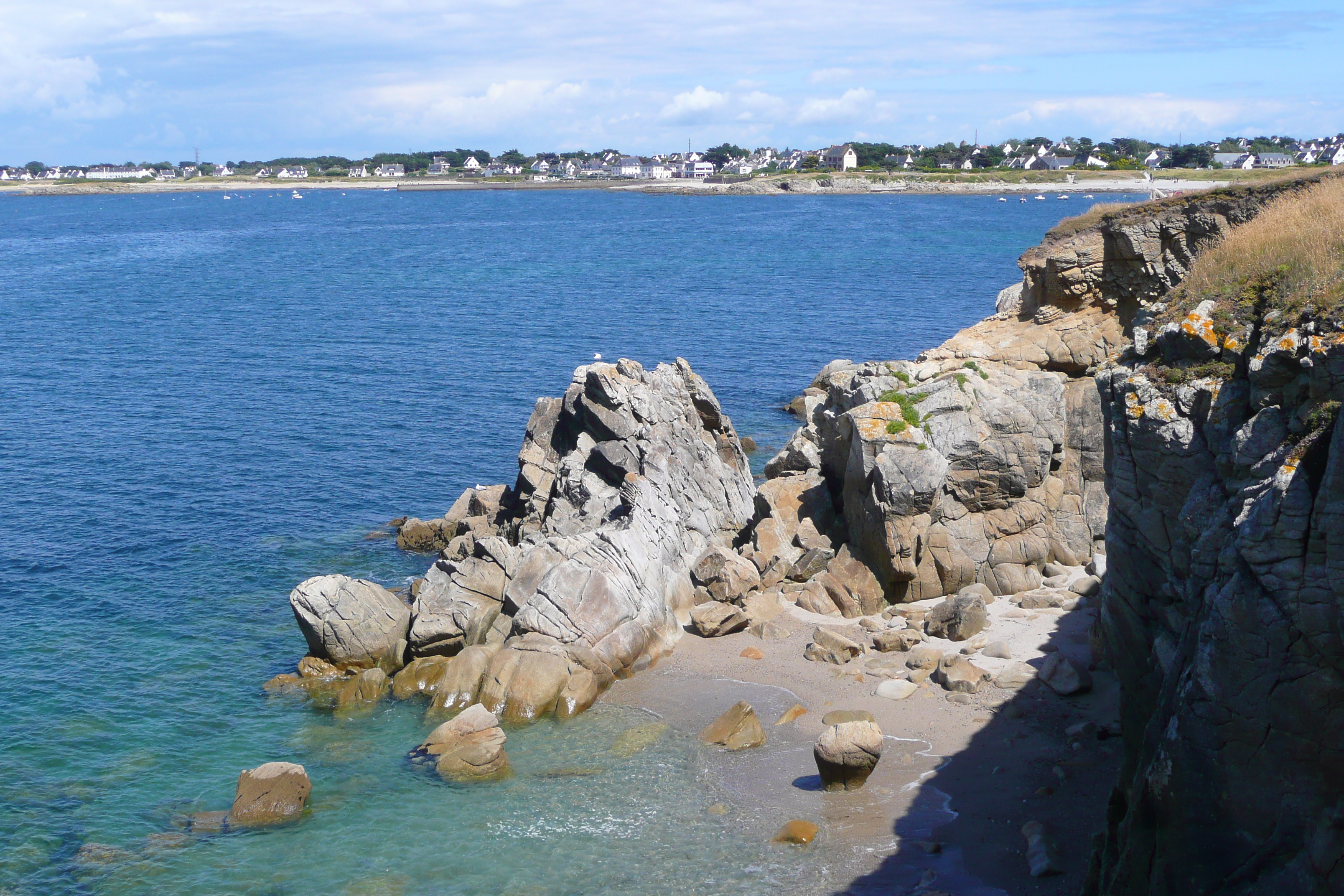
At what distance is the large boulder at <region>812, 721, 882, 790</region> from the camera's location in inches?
826

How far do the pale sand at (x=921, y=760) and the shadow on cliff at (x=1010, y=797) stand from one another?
33 mm

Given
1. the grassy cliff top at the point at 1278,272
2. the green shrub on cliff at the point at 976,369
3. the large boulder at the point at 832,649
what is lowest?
the large boulder at the point at 832,649

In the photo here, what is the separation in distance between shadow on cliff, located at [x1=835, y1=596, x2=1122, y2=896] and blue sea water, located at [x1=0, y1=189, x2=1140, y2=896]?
249cm

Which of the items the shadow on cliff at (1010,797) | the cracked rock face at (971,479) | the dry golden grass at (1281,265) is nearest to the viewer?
the dry golden grass at (1281,265)

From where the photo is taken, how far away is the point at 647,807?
21422mm

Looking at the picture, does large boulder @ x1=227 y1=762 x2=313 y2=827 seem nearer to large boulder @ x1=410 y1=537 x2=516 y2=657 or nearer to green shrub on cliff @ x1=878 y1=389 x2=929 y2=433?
large boulder @ x1=410 y1=537 x2=516 y2=657

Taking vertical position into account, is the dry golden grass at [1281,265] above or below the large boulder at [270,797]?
above

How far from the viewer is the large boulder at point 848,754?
2098 cm

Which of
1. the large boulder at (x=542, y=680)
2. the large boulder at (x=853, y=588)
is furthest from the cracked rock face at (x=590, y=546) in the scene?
the large boulder at (x=853, y=588)

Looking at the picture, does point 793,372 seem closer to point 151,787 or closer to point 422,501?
point 422,501

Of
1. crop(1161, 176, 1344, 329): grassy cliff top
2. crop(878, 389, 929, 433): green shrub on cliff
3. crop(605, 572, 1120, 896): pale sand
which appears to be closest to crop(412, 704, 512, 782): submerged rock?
crop(605, 572, 1120, 896): pale sand

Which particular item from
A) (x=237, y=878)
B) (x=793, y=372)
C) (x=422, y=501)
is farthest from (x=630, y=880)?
(x=793, y=372)

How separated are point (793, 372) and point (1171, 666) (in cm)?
4914

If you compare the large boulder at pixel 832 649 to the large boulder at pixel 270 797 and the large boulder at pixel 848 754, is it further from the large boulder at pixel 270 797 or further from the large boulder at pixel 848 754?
the large boulder at pixel 270 797
